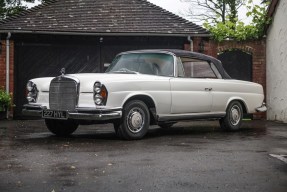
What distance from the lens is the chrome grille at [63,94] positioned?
25.7ft

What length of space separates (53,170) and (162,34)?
11.5 metres

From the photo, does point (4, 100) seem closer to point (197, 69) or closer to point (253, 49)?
point (197, 69)

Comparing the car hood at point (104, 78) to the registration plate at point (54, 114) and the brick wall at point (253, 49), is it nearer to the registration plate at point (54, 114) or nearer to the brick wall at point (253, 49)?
the registration plate at point (54, 114)

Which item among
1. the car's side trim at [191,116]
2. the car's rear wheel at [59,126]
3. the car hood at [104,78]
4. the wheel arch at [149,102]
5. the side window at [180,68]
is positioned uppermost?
the side window at [180,68]

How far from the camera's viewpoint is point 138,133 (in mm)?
8102

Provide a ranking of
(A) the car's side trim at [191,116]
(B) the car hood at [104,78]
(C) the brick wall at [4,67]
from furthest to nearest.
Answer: (C) the brick wall at [4,67] → (A) the car's side trim at [191,116] → (B) the car hood at [104,78]

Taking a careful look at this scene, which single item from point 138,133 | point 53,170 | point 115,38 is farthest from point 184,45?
point 53,170

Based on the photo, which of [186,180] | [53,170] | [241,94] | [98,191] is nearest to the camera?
[98,191]

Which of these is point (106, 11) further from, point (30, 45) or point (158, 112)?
point (158, 112)

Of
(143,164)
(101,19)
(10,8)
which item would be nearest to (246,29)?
(101,19)

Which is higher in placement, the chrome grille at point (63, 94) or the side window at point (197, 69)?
the side window at point (197, 69)

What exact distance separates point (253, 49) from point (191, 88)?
8058 millimetres

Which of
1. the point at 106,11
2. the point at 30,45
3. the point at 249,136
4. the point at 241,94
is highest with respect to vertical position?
the point at 106,11

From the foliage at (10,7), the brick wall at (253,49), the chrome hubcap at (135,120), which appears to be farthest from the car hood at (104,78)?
the foliage at (10,7)
